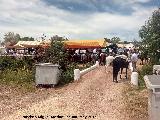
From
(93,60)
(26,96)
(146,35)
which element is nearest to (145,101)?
(26,96)

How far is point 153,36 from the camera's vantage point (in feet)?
101

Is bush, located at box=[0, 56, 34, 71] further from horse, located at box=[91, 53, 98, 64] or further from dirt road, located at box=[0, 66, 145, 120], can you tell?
dirt road, located at box=[0, 66, 145, 120]

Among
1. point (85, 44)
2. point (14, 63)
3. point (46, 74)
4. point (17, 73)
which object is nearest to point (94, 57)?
point (85, 44)

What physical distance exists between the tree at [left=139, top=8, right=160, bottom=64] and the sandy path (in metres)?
9.49

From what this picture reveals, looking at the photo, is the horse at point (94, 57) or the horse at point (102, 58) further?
the horse at point (94, 57)

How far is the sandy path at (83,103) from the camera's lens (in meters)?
14.7

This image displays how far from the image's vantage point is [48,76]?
75.9 ft

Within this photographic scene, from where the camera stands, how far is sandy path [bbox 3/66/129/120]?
14688 millimetres

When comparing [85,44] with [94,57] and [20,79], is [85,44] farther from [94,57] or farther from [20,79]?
[20,79]

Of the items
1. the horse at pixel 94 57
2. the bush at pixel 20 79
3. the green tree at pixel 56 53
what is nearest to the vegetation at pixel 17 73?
the bush at pixel 20 79

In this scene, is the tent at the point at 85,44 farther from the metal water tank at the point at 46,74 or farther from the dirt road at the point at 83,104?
the dirt road at the point at 83,104

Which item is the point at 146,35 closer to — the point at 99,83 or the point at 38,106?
the point at 99,83

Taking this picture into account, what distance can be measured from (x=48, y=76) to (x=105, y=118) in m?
9.49

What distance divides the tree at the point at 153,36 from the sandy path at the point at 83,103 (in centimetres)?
949
